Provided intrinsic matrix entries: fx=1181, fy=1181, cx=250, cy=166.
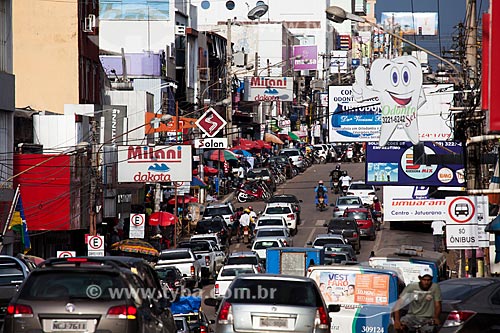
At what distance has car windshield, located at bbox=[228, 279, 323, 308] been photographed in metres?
15.7

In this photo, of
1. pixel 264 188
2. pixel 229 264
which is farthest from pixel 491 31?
pixel 264 188

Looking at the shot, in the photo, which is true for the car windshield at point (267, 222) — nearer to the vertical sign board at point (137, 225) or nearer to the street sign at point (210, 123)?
the street sign at point (210, 123)

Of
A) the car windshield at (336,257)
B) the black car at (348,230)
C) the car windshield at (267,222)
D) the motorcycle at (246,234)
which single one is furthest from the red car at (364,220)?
the car windshield at (336,257)

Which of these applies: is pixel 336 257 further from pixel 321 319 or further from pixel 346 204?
pixel 321 319

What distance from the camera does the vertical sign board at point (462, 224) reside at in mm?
25016

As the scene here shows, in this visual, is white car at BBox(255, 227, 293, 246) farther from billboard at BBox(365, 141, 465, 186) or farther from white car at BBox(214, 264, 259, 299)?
white car at BBox(214, 264, 259, 299)

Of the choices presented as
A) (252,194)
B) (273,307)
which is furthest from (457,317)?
(252,194)

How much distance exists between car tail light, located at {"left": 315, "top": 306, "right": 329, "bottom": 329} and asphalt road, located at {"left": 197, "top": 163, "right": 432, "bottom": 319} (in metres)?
16.6

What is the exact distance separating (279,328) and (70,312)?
3184 millimetres

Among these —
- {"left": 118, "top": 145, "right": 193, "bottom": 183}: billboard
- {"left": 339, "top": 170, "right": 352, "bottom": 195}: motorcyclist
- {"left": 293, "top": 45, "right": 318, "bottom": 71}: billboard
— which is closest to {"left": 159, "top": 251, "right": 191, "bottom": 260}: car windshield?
{"left": 118, "top": 145, "right": 193, "bottom": 183}: billboard

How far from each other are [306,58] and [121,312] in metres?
112

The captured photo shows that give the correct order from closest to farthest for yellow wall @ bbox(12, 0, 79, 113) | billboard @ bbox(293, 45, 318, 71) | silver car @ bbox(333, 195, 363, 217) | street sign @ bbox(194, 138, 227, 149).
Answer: yellow wall @ bbox(12, 0, 79, 113), street sign @ bbox(194, 138, 227, 149), silver car @ bbox(333, 195, 363, 217), billboard @ bbox(293, 45, 318, 71)

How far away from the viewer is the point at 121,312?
532 inches

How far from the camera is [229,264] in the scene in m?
36.6
